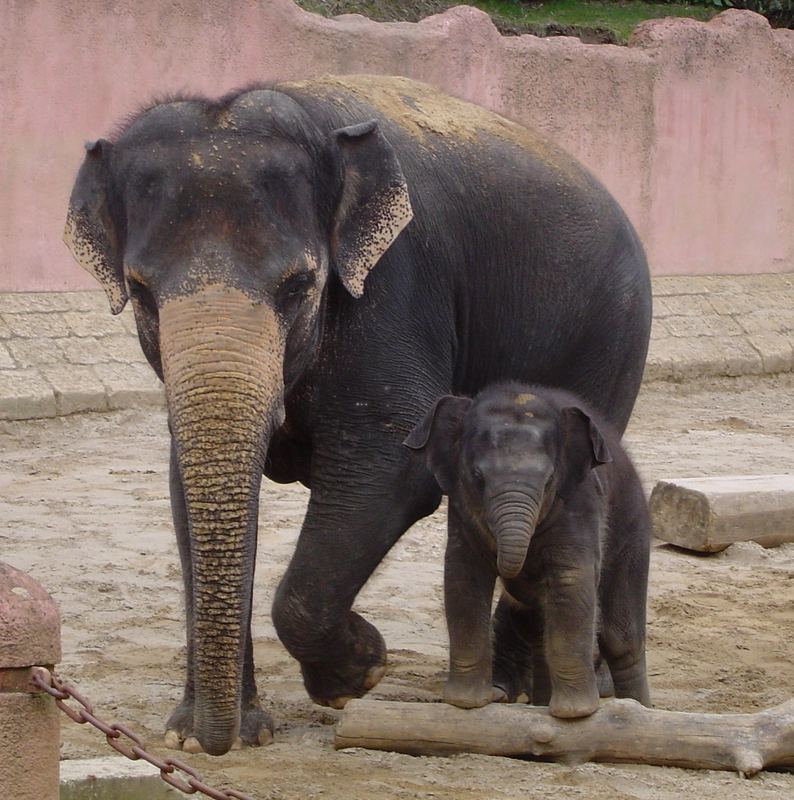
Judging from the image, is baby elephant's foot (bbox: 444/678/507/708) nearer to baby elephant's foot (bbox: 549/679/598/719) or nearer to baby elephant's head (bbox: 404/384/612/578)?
baby elephant's foot (bbox: 549/679/598/719)

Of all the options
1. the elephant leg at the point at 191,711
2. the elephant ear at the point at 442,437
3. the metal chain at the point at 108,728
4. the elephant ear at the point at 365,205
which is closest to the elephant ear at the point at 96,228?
the elephant leg at the point at 191,711

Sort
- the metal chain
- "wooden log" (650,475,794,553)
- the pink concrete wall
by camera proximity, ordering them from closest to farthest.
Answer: the metal chain → "wooden log" (650,475,794,553) → the pink concrete wall

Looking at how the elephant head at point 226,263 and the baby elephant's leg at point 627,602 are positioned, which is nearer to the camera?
the elephant head at point 226,263

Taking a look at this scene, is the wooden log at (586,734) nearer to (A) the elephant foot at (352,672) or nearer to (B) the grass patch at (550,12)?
(A) the elephant foot at (352,672)

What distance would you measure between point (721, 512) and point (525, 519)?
A: 3.16 meters

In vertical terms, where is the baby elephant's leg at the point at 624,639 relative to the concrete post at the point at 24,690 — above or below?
below

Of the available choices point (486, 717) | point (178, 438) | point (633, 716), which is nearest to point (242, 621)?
point (178, 438)

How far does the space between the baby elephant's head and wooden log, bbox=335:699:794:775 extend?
379 millimetres

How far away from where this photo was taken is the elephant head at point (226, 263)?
3.79 m

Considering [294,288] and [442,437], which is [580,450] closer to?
[442,437]

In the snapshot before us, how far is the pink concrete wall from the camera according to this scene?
32.7ft

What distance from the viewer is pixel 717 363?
39.6 feet

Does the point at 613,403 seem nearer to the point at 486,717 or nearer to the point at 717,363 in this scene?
the point at 486,717

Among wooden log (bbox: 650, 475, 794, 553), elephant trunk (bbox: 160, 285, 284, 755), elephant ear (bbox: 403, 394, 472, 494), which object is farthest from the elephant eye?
wooden log (bbox: 650, 475, 794, 553)
